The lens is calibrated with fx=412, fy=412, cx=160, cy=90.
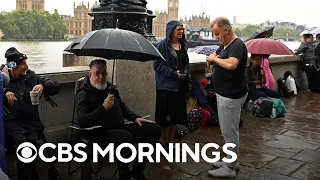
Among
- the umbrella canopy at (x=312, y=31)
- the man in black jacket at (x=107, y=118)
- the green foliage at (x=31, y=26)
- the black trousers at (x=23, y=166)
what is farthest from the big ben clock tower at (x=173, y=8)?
the black trousers at (x=23, y=166)

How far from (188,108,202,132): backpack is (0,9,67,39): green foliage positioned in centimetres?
291

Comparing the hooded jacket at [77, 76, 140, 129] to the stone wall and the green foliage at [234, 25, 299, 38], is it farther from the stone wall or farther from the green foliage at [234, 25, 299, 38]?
the green foliage at [234, 25, 299, 38]

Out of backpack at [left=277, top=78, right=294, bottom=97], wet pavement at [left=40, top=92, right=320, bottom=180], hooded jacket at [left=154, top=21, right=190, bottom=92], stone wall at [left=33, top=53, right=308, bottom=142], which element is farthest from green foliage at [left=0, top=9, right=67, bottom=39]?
backpack at [left=277, top=78, right=294, bottom=97]

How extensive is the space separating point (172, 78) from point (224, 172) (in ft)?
4.55

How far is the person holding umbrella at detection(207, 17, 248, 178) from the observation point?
4043mm

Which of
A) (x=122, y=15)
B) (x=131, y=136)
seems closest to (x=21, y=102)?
(x=131, y=136)

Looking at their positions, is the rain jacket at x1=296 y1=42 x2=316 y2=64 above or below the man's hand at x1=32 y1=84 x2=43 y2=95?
above

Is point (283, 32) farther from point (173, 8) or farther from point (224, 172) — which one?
point (224, 172)

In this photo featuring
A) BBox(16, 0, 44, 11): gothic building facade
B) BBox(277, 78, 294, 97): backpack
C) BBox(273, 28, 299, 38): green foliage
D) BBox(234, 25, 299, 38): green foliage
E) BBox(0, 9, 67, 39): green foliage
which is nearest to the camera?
BBox(0, 9, 67, 39): green foliage

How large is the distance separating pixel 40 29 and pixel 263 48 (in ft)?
13.2

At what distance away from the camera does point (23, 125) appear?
392 cm

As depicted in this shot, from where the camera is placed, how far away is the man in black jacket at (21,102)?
3.81 metres

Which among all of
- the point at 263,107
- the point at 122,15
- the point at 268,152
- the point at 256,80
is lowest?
the point at 268,152

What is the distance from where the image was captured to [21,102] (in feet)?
12.9
